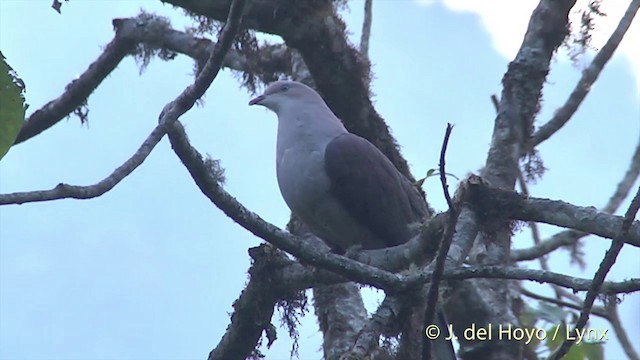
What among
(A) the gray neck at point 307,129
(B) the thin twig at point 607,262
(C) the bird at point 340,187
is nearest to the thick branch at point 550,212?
(B) the thin twig at point 607,262

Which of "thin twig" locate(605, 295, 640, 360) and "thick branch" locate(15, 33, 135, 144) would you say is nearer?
"thin twig" locate(605, 295, 640, 360)

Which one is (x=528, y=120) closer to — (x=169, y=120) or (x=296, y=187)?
(x=296, y=187)

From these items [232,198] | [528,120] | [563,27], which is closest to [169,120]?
[232,198]

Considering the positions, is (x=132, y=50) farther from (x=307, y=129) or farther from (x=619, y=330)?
(x=619, y=330)

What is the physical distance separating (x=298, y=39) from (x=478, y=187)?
2255mm

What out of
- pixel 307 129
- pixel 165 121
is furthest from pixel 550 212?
pixel 307 129

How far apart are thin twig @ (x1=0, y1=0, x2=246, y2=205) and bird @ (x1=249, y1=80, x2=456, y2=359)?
57.4 inches

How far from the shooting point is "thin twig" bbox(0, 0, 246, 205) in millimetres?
3064

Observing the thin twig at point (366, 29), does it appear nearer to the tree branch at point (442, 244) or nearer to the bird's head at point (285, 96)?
the bird's head at point (285, 96)

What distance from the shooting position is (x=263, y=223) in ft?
12.0

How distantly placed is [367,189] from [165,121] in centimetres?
178

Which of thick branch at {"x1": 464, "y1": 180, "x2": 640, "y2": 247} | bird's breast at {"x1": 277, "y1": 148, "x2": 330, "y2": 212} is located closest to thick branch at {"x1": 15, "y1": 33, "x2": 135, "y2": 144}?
bird's breast at {"x1": 277, "y1": 148, "x2": 330, "y2": 212}

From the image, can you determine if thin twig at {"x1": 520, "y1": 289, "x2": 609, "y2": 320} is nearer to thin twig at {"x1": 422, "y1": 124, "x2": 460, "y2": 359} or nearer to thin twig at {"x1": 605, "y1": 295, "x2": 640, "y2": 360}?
thin twig at {"x1": 605, "y1": 295, "x2": 640, "y2": 360}

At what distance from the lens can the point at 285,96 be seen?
5.50 m
